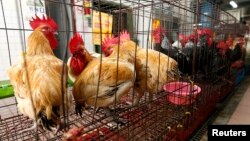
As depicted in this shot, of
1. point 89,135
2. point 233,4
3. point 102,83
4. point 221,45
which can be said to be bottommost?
point 89,135

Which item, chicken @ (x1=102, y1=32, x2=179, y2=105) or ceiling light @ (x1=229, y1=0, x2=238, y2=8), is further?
ceiling light @ (x1=229, y1=0, x2=238, y2=8)

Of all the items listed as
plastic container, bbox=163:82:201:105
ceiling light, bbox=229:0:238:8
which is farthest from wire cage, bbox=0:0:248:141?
ceiling light, bbox=229:0:238:8

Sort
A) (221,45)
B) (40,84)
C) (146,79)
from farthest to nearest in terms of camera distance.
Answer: (221,45) < (146,79) < (40,84)

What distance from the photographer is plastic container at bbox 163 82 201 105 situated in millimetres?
1153

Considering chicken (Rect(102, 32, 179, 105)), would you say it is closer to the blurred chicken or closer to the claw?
the blurred chicken

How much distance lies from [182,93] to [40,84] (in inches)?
32.8

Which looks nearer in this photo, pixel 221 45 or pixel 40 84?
pixel 40 84

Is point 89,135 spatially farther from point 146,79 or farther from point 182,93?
point 182,93

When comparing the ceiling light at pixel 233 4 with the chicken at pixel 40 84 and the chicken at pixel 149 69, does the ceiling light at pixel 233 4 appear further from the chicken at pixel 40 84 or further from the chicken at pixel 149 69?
the chicken at pixel 40 84

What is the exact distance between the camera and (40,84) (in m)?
0.69

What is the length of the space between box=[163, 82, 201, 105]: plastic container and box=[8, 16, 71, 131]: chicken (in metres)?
0.67

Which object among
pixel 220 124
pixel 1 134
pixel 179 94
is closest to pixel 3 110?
pixel 1 134

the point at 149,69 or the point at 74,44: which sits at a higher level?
the point at 74,44

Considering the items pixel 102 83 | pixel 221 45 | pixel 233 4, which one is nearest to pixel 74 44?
pixel 102 83
